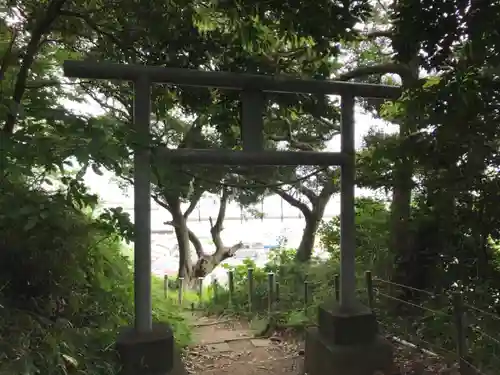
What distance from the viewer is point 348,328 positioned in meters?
3.83

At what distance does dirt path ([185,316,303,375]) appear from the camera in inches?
178

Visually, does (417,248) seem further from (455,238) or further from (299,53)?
(299,53)

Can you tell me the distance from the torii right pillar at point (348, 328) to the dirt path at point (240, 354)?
0.62 meters

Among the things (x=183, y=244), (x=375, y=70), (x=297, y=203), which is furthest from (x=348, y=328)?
(x=183, y=244)

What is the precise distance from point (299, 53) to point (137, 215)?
5.86 ft

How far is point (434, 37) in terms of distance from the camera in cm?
288

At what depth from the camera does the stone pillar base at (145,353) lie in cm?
320

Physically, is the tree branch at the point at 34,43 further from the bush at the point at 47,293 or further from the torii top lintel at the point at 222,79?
the bush at the point at 47,293

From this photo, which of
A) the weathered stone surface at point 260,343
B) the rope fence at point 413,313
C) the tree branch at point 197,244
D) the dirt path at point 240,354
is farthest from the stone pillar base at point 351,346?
Result: the tree branch at point 197,244

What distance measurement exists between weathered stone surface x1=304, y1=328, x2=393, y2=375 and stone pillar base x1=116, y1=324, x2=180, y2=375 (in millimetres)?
1287

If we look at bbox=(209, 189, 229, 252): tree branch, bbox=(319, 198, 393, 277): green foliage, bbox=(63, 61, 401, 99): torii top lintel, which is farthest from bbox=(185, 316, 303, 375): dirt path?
bbox=(209, 189, 229, 252): tree branch

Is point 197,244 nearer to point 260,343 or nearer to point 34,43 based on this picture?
point 260,343

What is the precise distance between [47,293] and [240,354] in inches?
93.8

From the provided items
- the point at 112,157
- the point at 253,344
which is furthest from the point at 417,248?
the point at 112,157
